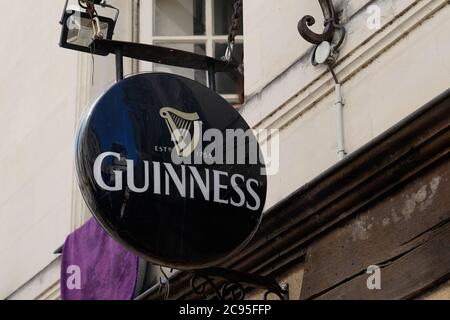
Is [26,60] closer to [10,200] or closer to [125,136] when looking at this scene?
[10,200]

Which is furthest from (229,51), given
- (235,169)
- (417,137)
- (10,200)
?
(10,200)

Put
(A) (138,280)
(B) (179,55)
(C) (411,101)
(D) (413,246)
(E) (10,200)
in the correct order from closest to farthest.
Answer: (D) (413,246) < (C) (411,101) < (B) (179,55) < (A) (138,280) < (E) (10,200)

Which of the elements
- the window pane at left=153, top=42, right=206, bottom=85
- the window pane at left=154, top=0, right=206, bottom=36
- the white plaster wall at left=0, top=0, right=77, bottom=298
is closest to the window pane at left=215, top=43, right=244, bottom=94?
the window pane at left=153, top=42, right=206, bottom=85

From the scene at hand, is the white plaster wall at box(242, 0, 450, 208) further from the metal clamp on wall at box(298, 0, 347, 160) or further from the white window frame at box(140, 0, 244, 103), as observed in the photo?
the white window frame at box(140, 0, 244, 103)

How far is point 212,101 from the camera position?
722 centimetres

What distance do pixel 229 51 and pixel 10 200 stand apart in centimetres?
440

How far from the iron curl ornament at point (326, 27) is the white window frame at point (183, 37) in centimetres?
242

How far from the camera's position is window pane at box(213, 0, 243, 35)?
35.1 ft

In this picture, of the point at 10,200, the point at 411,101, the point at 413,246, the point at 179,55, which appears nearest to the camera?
the point at 413,246

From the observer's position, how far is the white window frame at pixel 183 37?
10547mm

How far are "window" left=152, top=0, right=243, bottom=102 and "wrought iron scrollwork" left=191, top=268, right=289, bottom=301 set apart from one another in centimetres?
256

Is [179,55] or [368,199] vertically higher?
[179,55]

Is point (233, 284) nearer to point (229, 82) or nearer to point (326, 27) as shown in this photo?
point (326, 27)

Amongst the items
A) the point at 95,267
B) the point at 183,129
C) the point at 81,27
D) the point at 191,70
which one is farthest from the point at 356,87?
the point at 191,70
